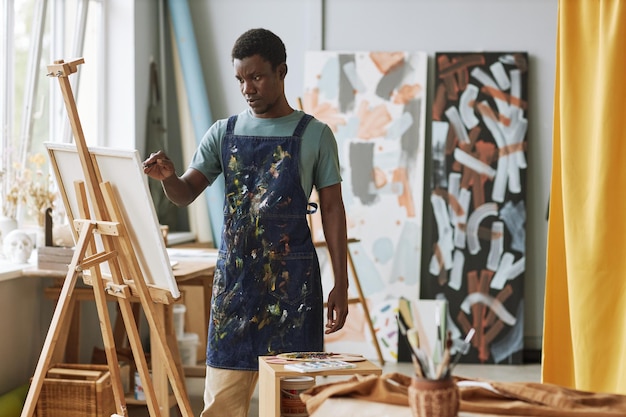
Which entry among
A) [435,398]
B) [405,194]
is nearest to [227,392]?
[435,398]

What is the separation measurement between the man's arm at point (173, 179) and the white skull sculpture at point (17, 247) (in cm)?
168

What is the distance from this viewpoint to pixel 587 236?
9.93 ft

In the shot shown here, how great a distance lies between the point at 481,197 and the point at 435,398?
411cm

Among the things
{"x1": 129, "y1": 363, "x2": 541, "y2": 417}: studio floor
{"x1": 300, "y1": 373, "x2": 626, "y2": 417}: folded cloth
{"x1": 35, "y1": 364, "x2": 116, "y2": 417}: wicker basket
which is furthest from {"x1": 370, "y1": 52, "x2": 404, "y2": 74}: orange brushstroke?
{"x1": 300, "y1": 373, "x2": 626, "y2": 417}: folded cloth

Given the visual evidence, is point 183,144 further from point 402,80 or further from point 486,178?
point 486,178

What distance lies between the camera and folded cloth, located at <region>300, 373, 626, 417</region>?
2.01m

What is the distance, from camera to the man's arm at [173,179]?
2.80 metres

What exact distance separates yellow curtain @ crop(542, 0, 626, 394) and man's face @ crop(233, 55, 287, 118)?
1024 millimetres

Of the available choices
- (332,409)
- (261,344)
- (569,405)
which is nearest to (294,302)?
(261,344)

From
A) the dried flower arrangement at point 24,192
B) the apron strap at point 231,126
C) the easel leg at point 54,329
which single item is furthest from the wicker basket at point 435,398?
the dried flower arrangement at point 24,192

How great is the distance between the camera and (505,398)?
209 cm

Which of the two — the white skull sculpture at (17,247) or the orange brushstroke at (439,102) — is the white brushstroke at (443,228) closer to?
the orange brushstroke at (439,102)

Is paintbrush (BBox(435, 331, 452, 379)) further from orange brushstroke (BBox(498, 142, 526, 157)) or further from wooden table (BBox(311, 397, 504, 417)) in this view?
orange brushstroke (BBox(498, 142, 526, 157))

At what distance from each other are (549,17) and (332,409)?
445 cm
